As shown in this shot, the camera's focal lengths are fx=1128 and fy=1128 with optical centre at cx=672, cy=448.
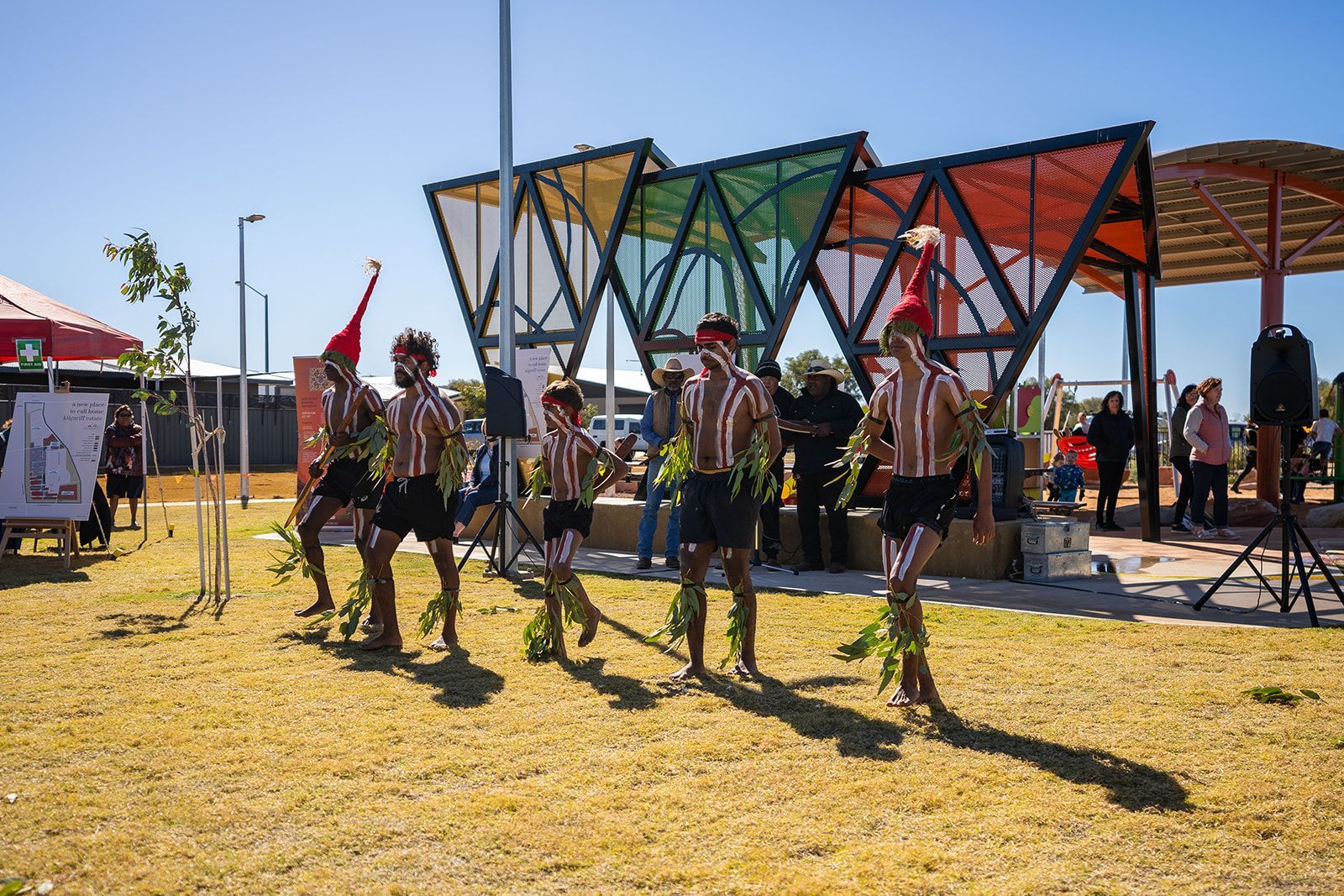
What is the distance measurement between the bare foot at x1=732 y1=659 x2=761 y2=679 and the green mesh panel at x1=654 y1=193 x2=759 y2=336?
8.07m

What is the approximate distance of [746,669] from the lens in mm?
6172

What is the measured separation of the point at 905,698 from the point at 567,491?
2451 millimetres

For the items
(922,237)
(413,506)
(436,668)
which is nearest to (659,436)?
(413,506)

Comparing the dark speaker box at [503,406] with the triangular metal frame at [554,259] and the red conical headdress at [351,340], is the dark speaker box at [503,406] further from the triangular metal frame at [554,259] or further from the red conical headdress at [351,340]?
the triangular metal frame at [554,259]

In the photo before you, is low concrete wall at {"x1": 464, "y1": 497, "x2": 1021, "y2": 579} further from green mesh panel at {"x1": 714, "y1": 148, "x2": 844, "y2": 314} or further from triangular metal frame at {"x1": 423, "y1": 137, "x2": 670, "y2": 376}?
green mesh panel at {"x1": 714, "y1": 148, "x2": 844, "y2": 314}

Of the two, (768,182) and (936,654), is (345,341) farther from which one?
(768,182)

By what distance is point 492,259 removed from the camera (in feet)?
51.9

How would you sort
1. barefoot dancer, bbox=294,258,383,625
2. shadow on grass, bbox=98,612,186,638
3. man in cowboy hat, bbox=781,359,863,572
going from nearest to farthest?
shadow on grass, bbox=98,612,186,638, barefoot dancer, bbox=294,258,383,625, man in cowboy hat, bbox=781,359,863,572

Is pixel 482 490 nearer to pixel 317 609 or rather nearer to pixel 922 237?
pixel 317 609

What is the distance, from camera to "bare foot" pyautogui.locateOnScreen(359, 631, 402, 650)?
7034 mm

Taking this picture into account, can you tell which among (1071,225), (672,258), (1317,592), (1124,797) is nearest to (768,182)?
(672,258)

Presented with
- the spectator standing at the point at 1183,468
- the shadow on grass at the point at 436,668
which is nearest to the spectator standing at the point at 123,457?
the shadow on grass at the point at 436,668

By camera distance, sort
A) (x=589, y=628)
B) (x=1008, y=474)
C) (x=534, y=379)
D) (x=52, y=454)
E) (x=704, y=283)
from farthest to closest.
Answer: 1. (x=704, y=283)
2. (x=534, y=379)
3. (x=52, y=454)
4. (x=1008, y=474)
5. (x=589, y=628)

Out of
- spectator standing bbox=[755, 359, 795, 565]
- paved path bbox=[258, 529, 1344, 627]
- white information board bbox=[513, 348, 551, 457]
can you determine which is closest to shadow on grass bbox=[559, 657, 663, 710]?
paved path bbox=[258, 529, 1344, 627]
